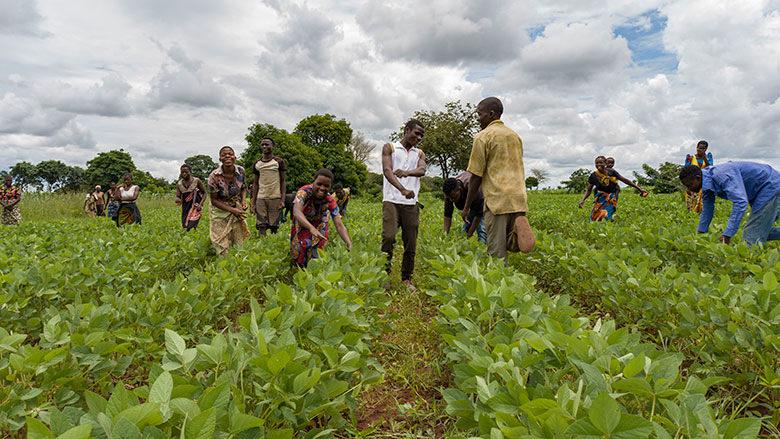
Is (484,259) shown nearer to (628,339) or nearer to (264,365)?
(628,339)

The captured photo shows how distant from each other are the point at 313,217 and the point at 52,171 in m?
107

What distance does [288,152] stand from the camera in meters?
38.9

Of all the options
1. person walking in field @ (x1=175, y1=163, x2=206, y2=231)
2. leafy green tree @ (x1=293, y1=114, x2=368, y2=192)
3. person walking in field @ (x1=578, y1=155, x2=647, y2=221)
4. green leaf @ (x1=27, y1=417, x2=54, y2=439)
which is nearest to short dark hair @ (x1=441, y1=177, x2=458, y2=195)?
person walking in field @ (x1=578, y1=155, x2=647, y2=221)

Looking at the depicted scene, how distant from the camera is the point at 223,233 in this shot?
6.57 metres

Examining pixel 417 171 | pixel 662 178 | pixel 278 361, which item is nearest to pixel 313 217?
pixel 417 171

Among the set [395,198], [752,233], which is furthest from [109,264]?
[752,233]

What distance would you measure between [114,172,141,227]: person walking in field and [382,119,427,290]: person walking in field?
7.43m

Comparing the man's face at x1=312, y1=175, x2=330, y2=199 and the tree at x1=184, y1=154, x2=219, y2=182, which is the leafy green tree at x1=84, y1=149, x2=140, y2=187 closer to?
the tree at x1=184, y1=154, x2=219, y2=182

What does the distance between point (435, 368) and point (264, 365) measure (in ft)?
6.13

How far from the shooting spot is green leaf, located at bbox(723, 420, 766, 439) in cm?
125

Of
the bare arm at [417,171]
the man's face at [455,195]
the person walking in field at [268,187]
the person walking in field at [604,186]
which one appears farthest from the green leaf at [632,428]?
the person walking in field at [604,186]

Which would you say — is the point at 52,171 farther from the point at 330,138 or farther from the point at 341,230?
the point at 341,230

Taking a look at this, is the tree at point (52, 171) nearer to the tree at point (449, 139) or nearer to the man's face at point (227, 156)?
the tree at point (449, 139)

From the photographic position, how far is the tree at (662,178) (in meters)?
36.9
